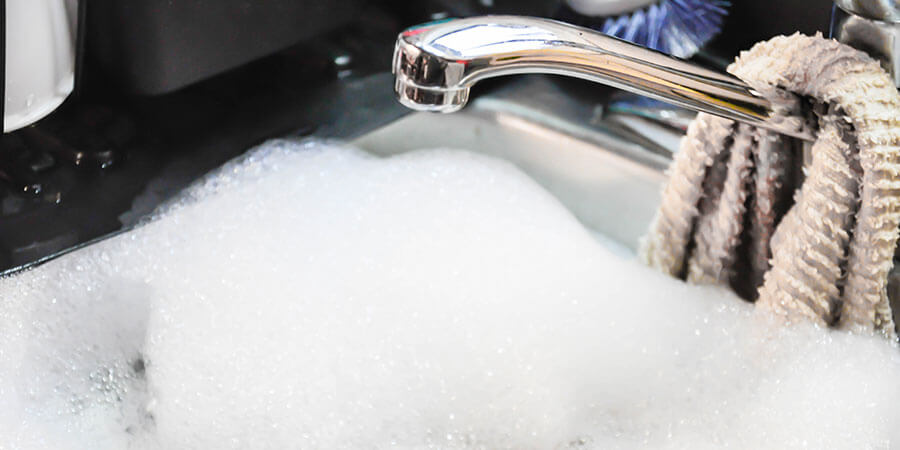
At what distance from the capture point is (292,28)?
0.71 m

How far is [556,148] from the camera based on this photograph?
75cm

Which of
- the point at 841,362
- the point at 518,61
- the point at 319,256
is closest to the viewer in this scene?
the point at 518,61

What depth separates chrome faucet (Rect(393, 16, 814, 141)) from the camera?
0.38 meters

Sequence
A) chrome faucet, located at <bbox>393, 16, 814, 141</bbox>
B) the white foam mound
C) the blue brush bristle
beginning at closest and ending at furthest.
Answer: chrome faucet, located at <bbox>393, 16, 814, 141</bbox> → the white foam mound → the blue brush bristle

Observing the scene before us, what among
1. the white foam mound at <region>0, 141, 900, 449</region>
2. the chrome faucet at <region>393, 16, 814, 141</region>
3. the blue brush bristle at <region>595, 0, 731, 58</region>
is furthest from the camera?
the blue brush bristle at <region>595, 0, 731, 58</region>

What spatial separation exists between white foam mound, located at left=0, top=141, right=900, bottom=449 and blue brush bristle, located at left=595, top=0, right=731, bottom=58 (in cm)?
16

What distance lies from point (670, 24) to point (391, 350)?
321 mm

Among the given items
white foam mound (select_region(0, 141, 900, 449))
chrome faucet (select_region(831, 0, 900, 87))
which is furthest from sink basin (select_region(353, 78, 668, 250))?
chrome faucet (select_region(831, 0, 900, 87))

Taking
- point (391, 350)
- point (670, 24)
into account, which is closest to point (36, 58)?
point (391, 350)

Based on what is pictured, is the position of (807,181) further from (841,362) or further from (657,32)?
(657,32)

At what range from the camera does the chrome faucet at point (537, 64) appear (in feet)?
1.26

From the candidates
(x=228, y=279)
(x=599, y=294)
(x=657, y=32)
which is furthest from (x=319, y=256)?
(x=657, y=32)

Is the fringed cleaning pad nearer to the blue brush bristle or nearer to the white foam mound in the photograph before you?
the white foam mound

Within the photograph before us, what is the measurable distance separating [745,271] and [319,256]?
27 cm
